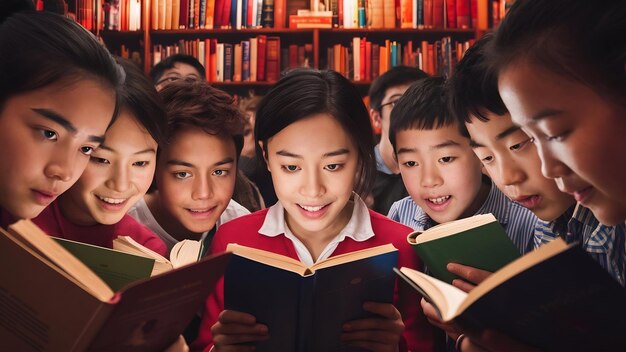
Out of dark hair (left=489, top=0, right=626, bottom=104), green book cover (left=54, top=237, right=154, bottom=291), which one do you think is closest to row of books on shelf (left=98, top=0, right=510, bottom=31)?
dark hair (left=489, top=0, right=626, bottom=104)

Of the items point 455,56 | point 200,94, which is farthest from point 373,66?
point 200,94

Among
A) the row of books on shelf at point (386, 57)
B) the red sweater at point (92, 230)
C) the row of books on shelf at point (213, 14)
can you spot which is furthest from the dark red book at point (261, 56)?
the red sweater at point (92, 230)

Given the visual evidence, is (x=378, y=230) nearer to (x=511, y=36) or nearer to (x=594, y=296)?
(x=511, y=36)

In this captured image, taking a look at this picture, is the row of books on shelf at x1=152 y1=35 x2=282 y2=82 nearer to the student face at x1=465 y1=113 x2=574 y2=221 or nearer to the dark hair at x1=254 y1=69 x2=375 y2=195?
the dark hair at x1=254 y1=69 x2=375 y2=195

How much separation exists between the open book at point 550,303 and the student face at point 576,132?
0.24 metres

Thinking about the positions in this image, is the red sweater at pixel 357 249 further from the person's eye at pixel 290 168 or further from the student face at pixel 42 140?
the student face at pixel 42 140

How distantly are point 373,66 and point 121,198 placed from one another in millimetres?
3747

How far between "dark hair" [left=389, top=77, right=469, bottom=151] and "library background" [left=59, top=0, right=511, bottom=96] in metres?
3.13

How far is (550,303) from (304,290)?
49 centimetres

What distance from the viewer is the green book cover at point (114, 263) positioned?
1303 millimetres

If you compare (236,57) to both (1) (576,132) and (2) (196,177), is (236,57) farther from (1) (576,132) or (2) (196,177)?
(1) (576,132)

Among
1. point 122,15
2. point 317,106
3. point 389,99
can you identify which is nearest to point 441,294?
point 317,106

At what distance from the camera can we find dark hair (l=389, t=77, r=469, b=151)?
1.91 meters

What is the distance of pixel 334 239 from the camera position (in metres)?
1.80
